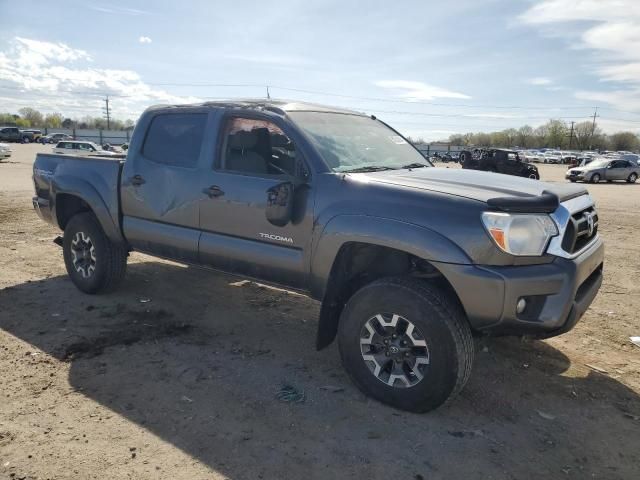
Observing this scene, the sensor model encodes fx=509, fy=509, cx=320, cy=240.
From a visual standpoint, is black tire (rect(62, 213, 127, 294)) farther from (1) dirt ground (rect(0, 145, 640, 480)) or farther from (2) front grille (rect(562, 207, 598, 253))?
(2) front grille (rect(562, 207, 598, 253))

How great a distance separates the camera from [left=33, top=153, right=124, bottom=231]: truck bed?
4988 mm

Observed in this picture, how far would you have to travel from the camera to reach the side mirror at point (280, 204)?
3.61m

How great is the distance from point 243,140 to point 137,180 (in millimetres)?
1272

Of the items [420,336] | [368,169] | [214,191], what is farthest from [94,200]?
[420,336]

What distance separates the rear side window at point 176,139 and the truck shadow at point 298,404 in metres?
1.52

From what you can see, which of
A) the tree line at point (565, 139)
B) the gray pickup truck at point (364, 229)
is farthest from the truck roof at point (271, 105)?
the tree line at point (565, 139)

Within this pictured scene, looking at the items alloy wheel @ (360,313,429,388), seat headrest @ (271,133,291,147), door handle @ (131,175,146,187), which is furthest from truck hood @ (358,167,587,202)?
door handle @ (131,175,146,187)

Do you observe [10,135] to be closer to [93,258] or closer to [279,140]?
[93,258]

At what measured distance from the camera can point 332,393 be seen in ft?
11.6

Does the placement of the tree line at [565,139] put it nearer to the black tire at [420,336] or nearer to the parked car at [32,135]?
the parked car at [32,135]

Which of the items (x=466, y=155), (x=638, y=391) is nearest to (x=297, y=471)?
(x=638, y=391)

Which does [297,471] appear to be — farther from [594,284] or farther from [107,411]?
[594,284]

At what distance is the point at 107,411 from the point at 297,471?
1348mm

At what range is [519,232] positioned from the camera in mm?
2982
